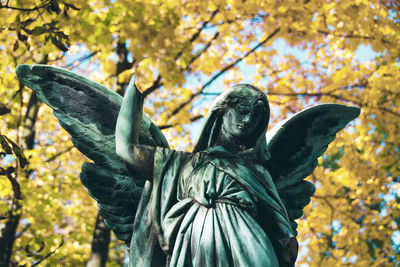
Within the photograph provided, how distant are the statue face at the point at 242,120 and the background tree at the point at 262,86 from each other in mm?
3193

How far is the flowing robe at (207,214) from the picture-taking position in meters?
2.71

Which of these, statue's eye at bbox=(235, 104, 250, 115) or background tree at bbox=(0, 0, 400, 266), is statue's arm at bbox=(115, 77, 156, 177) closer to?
statue's eye at bbox=(235, 104, 250, 115)

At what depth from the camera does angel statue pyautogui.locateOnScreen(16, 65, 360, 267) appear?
279cm

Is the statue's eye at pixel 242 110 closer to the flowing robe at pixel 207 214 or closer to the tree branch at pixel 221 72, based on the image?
the flowing robe at pixel 207 214

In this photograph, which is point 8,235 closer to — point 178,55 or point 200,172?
point 178,55

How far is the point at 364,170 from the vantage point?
7.39m

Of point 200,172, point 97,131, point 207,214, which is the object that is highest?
point 97,131

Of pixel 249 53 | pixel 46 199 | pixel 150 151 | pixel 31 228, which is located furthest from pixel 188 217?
pixel 249 53

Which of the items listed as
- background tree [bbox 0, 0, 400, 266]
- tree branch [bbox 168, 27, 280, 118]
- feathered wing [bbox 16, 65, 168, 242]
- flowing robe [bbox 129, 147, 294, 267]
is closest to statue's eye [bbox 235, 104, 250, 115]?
flowing robe [bbox 129, 147, 294, 267]

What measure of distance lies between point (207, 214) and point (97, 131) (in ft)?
3.50

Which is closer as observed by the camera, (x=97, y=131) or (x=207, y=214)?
(x=207, y=214)

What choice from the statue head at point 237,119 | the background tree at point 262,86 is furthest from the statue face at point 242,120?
the background tree at point 262,86

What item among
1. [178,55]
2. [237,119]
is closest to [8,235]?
[178,55]

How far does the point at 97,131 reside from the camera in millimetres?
3488
